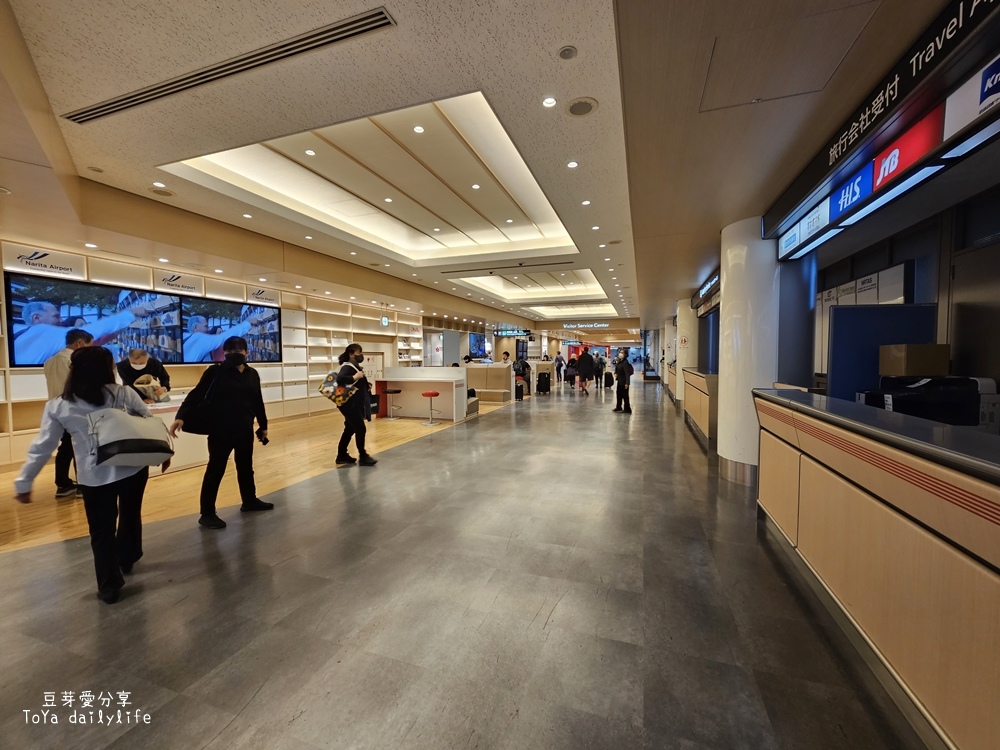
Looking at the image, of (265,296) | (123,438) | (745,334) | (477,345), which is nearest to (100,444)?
(123,438)

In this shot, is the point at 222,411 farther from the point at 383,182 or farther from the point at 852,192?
the point at 852,192

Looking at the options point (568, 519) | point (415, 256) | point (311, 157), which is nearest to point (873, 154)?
point (568, 519)

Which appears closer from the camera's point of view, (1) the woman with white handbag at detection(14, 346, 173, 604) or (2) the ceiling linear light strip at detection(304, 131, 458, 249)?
(1) the woman with white handbag at detection(14, 346, 173, 604)

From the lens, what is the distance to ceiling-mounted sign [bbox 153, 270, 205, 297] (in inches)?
294

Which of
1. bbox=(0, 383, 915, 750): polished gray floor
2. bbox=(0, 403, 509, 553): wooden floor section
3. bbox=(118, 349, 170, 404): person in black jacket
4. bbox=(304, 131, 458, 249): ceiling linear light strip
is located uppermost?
bbox=(304, 131, 458, 249): ceiling linear light strip

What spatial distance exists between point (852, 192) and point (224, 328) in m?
10.5

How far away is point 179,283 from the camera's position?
25.5 ft

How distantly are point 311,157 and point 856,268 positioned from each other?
8.80 metres

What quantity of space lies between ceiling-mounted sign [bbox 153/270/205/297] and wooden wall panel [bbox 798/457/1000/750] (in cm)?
1020

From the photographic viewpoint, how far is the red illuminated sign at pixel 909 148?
1.89 meters

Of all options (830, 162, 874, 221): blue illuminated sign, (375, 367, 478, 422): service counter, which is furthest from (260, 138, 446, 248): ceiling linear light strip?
(830, 162, 874, 221): blue illuminated sign

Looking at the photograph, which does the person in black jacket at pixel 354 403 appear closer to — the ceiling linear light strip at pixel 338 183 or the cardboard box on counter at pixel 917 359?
the ceiling linear light strip at pixel 338 183

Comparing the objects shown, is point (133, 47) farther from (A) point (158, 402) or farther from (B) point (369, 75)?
(A) point (158, 402)

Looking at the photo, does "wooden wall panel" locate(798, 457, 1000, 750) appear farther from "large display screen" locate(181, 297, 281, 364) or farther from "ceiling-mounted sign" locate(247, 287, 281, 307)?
"ceiling-mounted sign" locate(247, 287, 281, 307)
